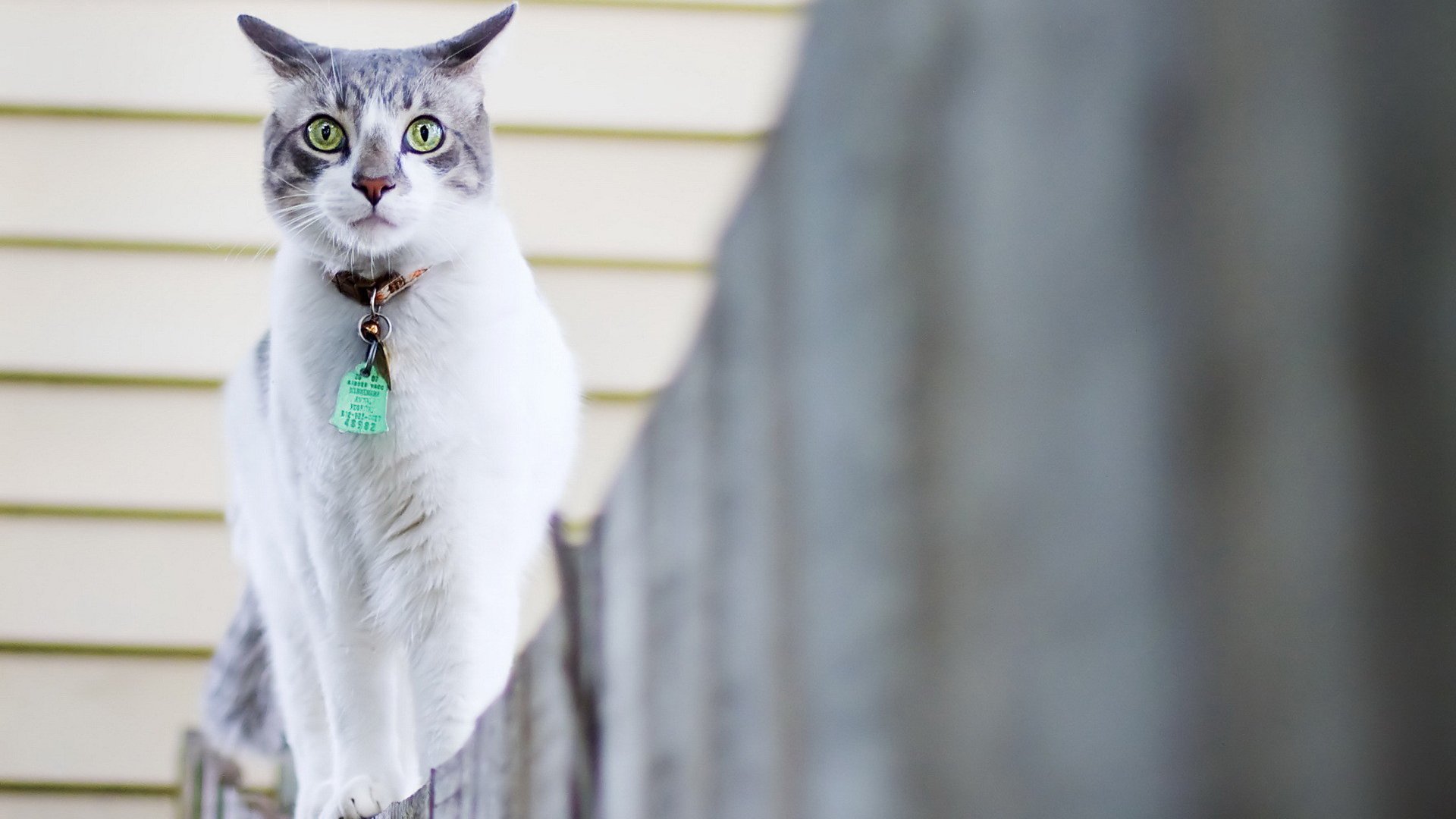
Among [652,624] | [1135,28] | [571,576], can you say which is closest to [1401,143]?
[1135,28]

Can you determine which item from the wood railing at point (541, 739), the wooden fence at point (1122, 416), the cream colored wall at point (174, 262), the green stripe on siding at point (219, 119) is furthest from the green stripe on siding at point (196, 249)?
the wooden fence at point (1122, 416)

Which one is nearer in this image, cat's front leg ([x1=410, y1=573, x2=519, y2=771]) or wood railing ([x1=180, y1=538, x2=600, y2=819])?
wood railing ([x1=180, y1=538, x2=600, y2=819])

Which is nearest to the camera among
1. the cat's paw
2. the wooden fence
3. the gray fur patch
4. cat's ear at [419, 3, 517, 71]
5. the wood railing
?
the wooden fence

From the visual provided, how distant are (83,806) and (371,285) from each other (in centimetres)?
73

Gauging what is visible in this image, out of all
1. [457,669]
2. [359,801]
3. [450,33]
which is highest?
[450,33]

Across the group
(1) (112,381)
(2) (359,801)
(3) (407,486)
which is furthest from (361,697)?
(1) (112,381)

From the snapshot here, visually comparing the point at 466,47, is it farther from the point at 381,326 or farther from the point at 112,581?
the point at 112,581

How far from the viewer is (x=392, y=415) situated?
0.93 metres

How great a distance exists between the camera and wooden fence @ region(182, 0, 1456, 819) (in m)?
0.17

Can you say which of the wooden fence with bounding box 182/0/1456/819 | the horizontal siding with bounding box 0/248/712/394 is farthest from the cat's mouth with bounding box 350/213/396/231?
the wooden fence with bounding box 182/0/1456/819

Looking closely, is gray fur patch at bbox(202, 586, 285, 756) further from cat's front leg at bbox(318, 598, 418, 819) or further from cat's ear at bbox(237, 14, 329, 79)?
cat's ear at bbox(237, 14, 329, 79)

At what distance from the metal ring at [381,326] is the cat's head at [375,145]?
6 centimetres

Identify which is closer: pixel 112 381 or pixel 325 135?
pixel 325 135

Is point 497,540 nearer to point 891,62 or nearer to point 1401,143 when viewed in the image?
point 891,62
